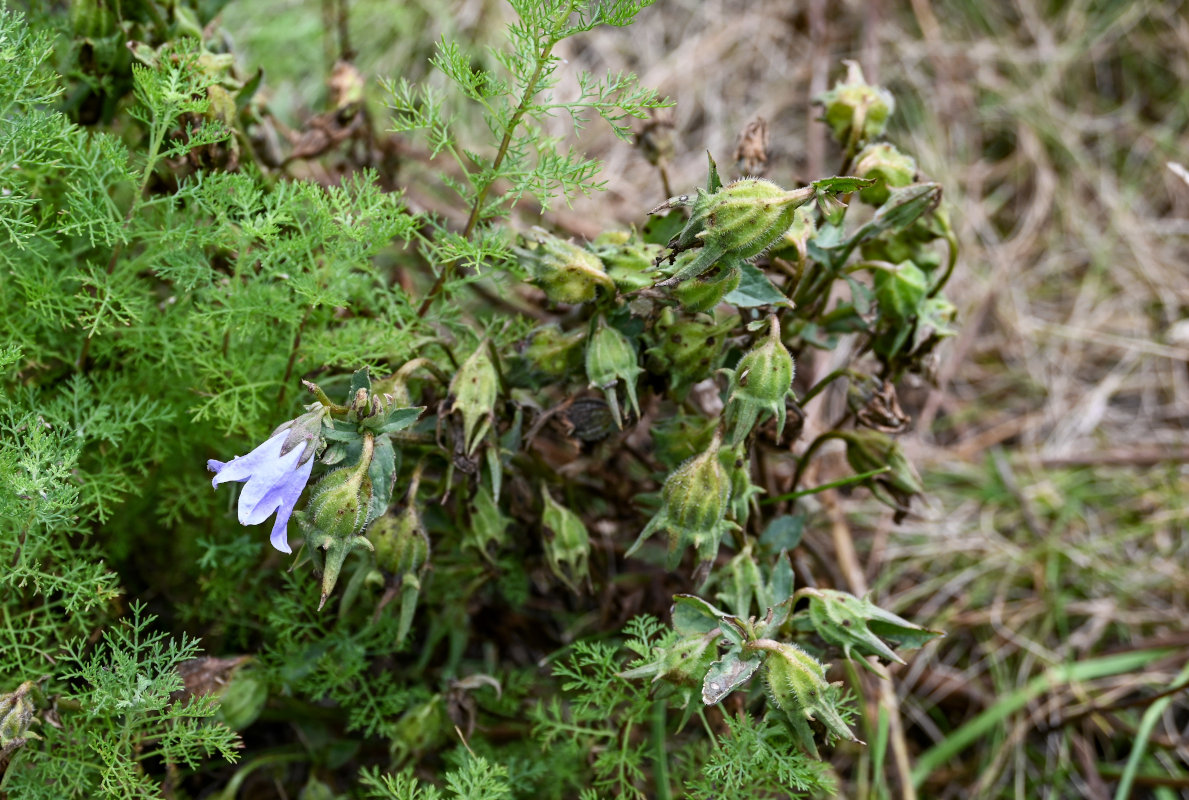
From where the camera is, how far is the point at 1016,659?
224 cm

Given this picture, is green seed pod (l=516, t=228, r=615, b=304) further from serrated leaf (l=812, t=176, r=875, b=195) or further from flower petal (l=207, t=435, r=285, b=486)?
flower petal (l=207, t=435, r=285, b=486)

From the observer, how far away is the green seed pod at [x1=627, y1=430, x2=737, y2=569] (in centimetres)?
139

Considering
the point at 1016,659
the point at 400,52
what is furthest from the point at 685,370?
the point at 400,52

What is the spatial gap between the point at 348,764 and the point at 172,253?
38.4 inches

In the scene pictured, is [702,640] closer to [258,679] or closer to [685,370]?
[685,370]

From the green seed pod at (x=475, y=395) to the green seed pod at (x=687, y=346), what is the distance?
0.25 metres

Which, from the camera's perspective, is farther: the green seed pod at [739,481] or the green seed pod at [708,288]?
the green seed pod at [739,481]

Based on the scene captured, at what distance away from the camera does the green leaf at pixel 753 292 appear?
1370 millimetres

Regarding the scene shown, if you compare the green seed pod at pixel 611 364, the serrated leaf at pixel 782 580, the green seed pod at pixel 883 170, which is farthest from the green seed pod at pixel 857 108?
the serrated leaf at pixel 782 580

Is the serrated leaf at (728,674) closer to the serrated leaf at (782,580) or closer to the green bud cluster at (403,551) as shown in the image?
the serrated leaf at (782,580)

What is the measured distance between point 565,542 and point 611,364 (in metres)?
0.32

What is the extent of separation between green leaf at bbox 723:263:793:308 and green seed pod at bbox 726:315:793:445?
0.03 metres

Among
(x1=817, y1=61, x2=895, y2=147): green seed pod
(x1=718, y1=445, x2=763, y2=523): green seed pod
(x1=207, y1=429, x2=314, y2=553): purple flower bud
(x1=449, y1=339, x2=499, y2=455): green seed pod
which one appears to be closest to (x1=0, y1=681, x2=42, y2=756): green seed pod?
(x1=207, y1=429, x2=314, y2=553): purple flower bud

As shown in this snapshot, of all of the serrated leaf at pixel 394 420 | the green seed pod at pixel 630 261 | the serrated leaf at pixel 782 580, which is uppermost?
the green seed pod at pixel 630 261
